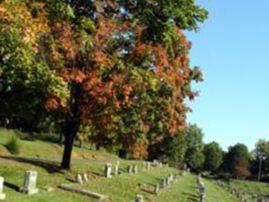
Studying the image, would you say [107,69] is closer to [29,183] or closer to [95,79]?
[95,79]

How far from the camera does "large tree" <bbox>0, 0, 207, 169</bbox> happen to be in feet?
93.0

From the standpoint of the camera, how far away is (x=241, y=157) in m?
199

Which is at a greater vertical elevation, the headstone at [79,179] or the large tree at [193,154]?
the large tree at [193,154]

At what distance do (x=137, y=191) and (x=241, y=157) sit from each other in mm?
162316

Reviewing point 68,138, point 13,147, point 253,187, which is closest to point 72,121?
point 68,138

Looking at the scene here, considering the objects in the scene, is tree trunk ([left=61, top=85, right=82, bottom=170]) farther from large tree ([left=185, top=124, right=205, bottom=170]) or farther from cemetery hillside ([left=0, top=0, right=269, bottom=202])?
large tree ([left=185, top=124, right=205, bottom=170])

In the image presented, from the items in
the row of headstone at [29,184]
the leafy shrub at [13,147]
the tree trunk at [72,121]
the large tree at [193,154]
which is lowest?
the row of headstone at [29,184]

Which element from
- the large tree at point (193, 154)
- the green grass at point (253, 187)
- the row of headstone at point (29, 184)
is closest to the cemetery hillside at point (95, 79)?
the row of headstone at point (29, 184)

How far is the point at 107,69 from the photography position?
36.7m

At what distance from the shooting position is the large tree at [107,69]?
28359 mm

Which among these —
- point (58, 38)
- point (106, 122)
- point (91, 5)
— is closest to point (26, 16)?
point (58, 38)

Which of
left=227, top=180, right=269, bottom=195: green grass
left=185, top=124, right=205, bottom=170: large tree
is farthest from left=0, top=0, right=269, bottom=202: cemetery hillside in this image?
Result: left=185, top=124, right=205, bottom=170: large tree

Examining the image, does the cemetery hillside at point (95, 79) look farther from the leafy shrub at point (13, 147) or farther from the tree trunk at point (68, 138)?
the leafy shrub at point (13, 147)

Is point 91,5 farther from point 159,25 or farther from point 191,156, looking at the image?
point 191,156
